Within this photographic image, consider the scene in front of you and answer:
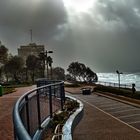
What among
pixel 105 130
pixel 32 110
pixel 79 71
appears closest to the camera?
pixel 32 110

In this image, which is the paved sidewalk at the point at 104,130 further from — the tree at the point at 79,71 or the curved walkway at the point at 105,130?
the tree at the point at 79,71

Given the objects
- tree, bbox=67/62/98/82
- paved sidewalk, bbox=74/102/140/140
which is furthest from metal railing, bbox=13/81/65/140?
tree, bbox=67/62/98/82

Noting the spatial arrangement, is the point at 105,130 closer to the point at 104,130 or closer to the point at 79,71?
the point at 104,130

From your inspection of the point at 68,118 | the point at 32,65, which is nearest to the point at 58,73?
the point at 32,65

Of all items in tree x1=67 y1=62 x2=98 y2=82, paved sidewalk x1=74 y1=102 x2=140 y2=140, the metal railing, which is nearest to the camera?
the metal railing

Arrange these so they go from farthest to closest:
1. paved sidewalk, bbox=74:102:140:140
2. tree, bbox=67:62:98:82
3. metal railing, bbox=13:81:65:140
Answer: tree, bbox=67:62:98:82, paved sidewalk, bbox=74:102:140:140, metal railing, bbox=13:81:65:140

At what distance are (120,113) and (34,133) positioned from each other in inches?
636

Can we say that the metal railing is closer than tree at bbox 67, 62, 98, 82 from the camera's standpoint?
Yes

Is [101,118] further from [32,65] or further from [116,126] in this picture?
[32,65]

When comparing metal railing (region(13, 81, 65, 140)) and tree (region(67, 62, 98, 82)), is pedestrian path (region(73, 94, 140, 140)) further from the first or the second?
tree (region(67, 62, 98, 82))

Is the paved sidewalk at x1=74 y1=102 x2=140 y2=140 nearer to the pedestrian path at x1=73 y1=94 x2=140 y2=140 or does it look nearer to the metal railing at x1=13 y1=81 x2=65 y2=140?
the pedestrian path at x1=73 y1=94 x2=140 y2=140

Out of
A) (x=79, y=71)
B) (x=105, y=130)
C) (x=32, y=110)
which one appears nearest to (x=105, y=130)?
(x=105, y=130)

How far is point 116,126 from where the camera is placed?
62.4 ft

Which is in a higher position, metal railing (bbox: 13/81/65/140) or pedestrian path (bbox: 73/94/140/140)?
metal railing (bbox: 13/81/65/140)
